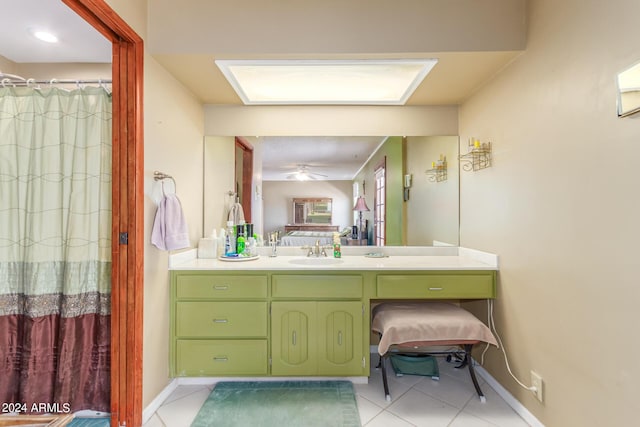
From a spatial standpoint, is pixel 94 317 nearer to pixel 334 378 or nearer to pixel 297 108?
pixel 334 378

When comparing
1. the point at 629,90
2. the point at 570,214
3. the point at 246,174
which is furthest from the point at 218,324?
the point at 629,90

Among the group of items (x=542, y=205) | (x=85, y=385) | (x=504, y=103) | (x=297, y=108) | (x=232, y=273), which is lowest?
(x=85, y=385)

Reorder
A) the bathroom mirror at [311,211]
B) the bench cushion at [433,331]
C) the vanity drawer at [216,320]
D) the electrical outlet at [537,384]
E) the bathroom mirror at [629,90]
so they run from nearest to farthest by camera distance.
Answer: the bathroom mirror at [629,90] → the electrical outlet at [537,384] → the bench cushion at [433,331] → the vanity drawer at [216,320] → the bathroom mirror at [311,211]

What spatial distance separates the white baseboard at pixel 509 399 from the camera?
1625 mm

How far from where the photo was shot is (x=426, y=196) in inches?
99.2

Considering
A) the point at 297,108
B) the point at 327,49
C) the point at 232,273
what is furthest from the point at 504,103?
the point at 232,273

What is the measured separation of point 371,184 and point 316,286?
1118 mm

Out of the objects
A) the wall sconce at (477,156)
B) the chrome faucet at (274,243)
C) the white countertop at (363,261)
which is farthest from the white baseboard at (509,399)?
the chrome faucet at (274,243)

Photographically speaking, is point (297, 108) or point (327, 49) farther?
point (297, 108)

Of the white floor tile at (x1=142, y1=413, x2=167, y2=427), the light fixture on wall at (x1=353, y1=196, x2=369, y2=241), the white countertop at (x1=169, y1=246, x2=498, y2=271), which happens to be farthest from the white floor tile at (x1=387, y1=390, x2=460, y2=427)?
the white floor tile at (x1=142, y1=413, x2=167, y2=427)

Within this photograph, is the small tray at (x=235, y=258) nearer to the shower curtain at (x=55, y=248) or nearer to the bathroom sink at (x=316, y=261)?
the bathroom sink at (x=316, y=261)

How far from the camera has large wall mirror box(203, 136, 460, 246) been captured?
2.49 metres

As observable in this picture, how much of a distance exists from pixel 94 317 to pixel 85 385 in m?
0.39

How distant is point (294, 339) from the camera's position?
1.95 meters
